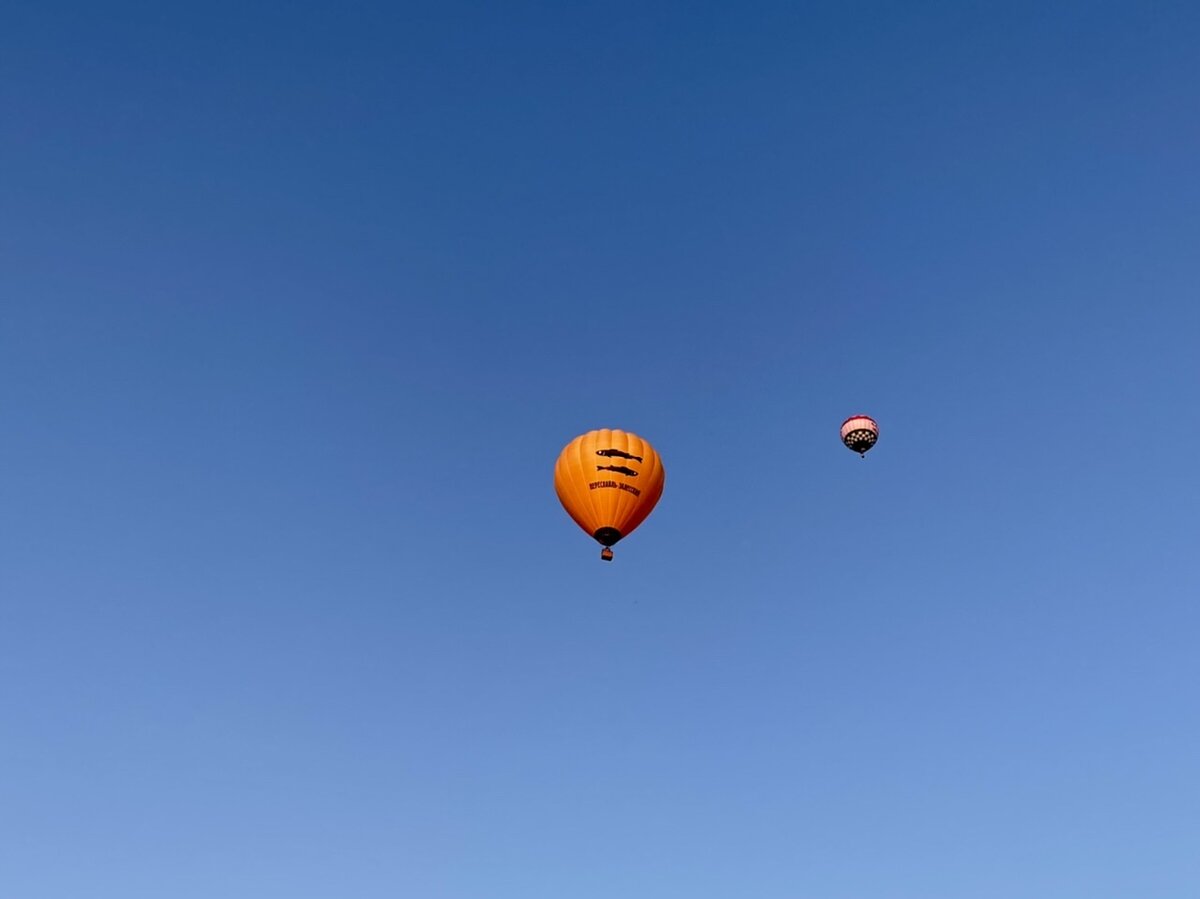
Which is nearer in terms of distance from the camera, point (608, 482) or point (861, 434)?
point (608, 482)

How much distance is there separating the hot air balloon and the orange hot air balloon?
20.7 m

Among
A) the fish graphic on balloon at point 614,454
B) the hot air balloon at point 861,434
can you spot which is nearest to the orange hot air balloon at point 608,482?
the fish graphic on balloon at point 614,454

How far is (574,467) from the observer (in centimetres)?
5697

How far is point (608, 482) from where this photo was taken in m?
56.1

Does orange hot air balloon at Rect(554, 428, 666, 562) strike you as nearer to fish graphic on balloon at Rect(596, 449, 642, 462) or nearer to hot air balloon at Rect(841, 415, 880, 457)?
fish graphic on balloon at Rect(596, 449, 642, 462)

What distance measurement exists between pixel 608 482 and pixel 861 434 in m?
24.4

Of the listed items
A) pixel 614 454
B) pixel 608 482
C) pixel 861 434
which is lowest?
pixel 608 482

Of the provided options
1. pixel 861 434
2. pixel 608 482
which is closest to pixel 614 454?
pixel 608 482

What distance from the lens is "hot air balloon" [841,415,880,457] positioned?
73375 mm

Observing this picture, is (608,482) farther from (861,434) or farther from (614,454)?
(861,434)

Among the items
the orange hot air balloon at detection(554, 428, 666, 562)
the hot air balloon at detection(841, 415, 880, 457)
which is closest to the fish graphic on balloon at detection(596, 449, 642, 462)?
the orange hot air balloon at detection(554, 428, 666, 562)

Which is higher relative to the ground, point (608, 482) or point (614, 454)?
point (614, 454)

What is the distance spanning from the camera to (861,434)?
2889 inches

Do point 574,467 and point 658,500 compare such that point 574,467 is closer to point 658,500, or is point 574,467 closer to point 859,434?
point 658,500
